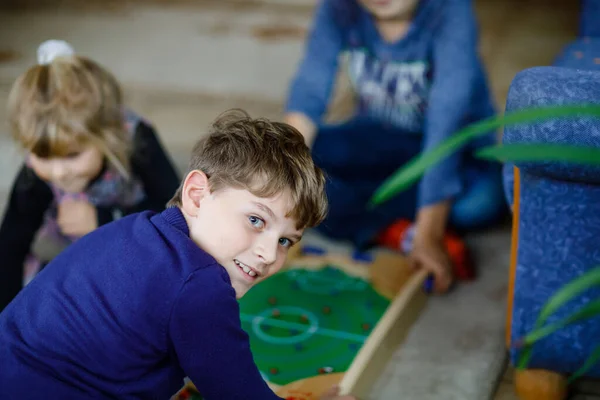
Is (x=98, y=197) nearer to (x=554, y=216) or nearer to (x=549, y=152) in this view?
(x=554, y=216)

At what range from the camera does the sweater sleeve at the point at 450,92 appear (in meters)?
1.55

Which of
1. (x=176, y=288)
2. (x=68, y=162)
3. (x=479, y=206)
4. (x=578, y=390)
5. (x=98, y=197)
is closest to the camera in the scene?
(x=176, y=288)

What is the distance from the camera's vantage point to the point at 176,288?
34.6 inches

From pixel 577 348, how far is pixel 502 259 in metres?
0.52

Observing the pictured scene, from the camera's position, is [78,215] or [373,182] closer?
[78,215]

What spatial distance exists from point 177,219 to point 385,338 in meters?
0.50

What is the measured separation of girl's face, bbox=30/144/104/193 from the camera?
4.41 ft

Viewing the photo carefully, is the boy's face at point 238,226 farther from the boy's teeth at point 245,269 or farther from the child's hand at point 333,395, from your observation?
the child's hand at point 333,395

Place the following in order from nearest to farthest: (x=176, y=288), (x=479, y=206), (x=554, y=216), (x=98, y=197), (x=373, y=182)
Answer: (x=176, y=288) < (x=554, y=216) < (x=98, y=197) < (x=479, y=206) < (x=373, y=182)

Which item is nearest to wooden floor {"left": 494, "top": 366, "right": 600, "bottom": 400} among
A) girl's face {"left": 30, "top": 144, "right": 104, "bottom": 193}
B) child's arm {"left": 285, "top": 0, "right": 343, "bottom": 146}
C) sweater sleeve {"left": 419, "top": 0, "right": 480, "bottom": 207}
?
sweater sleeve {"left": 419, "top": 0, "right": 480, "bottom": 207}

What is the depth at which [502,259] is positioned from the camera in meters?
1.65

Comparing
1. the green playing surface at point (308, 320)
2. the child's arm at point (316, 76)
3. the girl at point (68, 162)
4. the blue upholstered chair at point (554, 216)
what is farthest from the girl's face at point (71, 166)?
the blue upholstered chair at point (554, 216)

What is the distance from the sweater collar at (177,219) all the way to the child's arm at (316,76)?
758mm

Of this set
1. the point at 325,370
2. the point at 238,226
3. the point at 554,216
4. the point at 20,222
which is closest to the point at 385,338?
the point at 325,370
